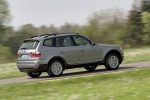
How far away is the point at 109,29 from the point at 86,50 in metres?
39.4

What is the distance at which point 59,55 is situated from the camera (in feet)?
52.3

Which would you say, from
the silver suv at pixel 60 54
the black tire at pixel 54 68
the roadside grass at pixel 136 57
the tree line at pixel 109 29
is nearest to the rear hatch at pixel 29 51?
the silver suv at pixel 60 54

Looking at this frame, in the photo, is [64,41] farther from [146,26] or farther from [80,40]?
[146,26]

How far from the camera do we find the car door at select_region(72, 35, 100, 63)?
1661cm

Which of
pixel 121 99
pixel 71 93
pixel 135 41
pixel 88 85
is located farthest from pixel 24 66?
pixel 135 41

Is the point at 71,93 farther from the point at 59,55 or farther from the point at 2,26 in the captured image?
the point at 2,26

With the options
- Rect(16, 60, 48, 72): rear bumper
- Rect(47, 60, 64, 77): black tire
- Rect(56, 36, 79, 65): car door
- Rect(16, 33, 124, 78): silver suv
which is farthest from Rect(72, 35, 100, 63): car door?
Rect(16, 60, 48, 72): rear bumper

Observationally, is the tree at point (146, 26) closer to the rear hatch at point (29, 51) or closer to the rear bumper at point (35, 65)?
the rear hatch at point (29, 51)

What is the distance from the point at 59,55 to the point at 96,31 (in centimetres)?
3839

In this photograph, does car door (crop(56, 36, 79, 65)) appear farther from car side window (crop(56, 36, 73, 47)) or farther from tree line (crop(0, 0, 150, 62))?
tree line (crop(0, 0, 150, 62))

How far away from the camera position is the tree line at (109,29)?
54125 millimetres

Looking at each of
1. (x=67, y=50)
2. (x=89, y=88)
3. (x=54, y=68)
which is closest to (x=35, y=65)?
(x=54, y=68)

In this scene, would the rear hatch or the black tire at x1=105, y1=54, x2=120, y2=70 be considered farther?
the black tire at x1=105, y1=54, x2=120, y2=70

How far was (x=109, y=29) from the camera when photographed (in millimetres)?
55781
